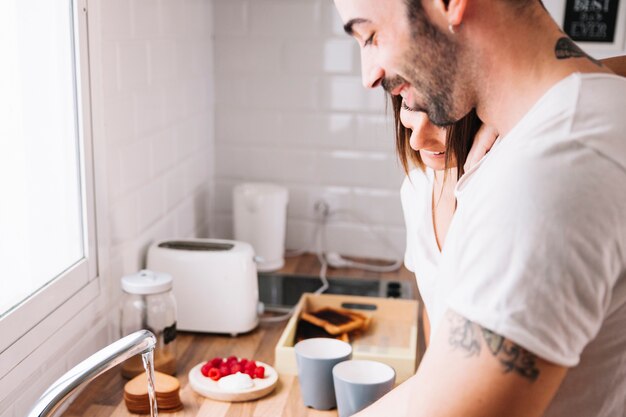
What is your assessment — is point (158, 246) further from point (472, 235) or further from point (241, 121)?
point (472, 235)

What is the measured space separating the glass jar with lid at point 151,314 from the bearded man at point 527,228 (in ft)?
2.49

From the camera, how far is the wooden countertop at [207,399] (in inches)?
54.6

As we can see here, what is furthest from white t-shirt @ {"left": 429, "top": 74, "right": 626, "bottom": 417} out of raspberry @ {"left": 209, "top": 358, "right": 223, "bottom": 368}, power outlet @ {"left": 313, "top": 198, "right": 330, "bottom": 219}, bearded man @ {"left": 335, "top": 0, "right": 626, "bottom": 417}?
power outlet @ {"left": 313, "top": 198, "right": 330, "bottom": 219}

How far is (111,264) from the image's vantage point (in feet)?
5.18

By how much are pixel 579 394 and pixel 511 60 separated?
0.39 metres

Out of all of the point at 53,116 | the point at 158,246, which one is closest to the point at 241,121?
the point at 158,246

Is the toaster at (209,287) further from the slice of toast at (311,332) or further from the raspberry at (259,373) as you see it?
the raspberry at (259,373)

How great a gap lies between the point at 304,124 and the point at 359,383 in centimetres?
108

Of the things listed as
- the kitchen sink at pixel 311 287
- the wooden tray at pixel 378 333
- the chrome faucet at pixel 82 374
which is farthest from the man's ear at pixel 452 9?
the kitchen sink at pixel 311 287

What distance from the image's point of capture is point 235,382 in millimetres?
1439

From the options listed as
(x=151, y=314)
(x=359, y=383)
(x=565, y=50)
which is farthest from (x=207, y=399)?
(x=565, y=50)

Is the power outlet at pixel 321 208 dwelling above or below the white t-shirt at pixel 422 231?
below

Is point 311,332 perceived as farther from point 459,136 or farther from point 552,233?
point 552,233

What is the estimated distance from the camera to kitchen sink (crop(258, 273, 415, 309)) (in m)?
1.94
